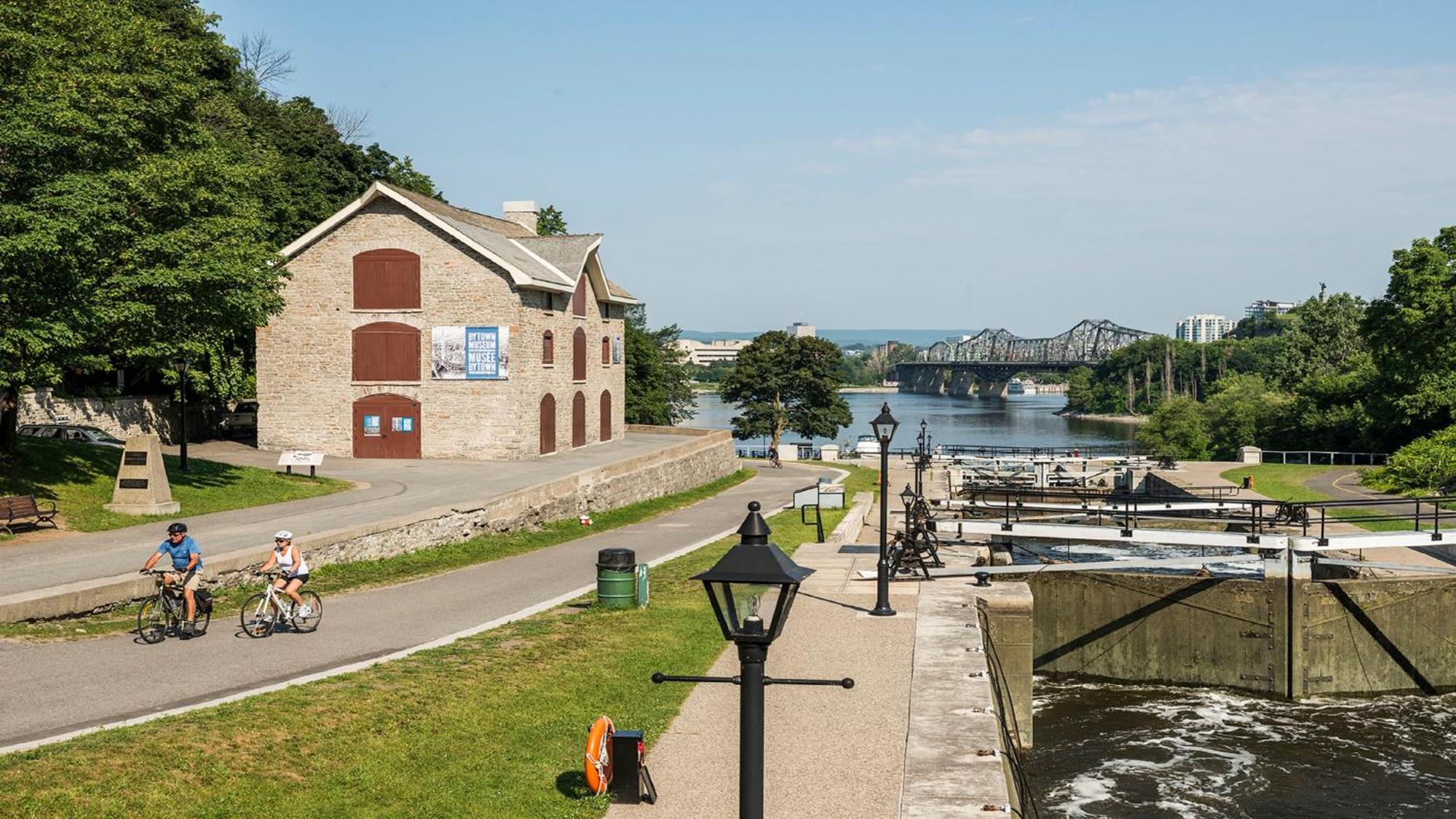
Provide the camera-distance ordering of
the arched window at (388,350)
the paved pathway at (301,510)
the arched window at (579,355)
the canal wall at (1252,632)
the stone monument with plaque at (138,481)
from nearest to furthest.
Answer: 1. the paved pathway at (301,510)
2. the canal wall at (1252,632)
3. the stone monument with plaque at (138,481)
4. the arched window at (388,350)
5. the arched window at (579,355)

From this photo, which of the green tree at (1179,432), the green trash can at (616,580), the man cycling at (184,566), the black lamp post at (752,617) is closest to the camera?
the black lamp post at (752,617)

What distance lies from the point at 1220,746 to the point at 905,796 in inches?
501

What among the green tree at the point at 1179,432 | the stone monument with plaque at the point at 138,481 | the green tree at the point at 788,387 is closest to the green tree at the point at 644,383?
the green tree at the point at 788,387

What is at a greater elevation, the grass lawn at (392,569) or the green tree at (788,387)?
the green tree at (788,387)

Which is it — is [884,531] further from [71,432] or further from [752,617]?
[71,432]

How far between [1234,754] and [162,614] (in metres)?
17.8

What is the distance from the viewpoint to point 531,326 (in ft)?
149

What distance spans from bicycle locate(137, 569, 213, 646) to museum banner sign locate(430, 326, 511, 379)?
2651cm

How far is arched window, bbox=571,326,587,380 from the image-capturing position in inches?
1993

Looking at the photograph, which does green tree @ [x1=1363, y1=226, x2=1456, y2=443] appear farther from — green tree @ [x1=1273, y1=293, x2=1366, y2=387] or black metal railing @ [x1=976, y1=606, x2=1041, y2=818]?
black metal railing @ [x1=976, y1=606, x2=1041, y2=818]

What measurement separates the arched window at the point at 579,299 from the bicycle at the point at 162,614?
3204 cm

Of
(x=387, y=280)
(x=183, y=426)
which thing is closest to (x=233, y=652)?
(x=183, y=426)

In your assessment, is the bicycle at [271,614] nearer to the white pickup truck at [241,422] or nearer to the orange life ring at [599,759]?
the orange life ring at [599,759]

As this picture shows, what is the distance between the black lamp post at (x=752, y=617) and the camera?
23.4 feet
